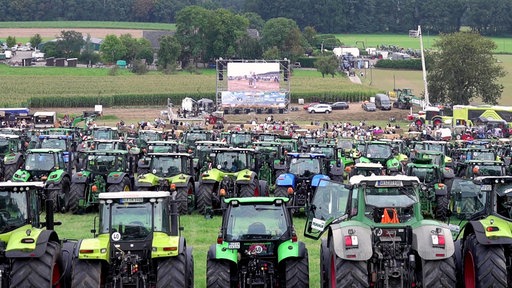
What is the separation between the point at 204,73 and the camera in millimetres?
118875

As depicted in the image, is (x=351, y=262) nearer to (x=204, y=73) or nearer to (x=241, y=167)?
(x=241, y=167)

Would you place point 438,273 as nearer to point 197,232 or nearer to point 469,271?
point 469,271

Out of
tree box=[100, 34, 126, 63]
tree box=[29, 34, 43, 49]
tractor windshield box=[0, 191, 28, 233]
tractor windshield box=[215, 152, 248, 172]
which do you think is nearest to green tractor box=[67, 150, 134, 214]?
tractor windshield box=[215, 152, 248, 172]

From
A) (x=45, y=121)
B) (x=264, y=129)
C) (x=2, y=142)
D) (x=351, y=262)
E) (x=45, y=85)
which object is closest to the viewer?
(x=351, y=262)

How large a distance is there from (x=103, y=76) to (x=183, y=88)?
53.5ft

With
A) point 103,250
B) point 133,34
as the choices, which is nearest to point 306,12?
point 133,34

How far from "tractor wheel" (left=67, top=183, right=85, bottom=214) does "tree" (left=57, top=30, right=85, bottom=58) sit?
106276mm

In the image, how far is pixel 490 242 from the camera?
48.7ft

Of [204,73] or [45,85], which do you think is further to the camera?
[204,73]

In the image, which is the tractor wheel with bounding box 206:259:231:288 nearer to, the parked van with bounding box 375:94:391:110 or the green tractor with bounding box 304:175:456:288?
the green tractor with bounding box 304:175:456:288

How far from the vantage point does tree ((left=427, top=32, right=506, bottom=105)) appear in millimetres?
84625

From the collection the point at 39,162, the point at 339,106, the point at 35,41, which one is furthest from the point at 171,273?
the point at 35,41

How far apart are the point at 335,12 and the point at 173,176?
5578 inches

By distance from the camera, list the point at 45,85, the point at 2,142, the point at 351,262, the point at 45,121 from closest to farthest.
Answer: the point at 351,262, the point at 2,142, the point at 45,121, the point at 45,85
